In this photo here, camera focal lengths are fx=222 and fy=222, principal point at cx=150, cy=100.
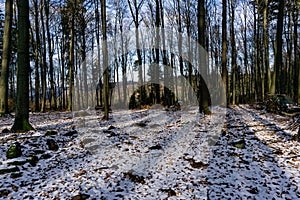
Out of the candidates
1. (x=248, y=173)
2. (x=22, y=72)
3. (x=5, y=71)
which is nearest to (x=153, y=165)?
(x=248, y=173)

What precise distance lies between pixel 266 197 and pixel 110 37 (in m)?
31.1

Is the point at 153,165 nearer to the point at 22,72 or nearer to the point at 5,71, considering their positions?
the point at 22,72

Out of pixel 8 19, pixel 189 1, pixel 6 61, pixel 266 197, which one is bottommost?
pixel 266 197

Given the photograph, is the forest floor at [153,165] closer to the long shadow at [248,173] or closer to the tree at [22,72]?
the long shadow at [248,173]

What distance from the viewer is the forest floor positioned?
15.4 ft

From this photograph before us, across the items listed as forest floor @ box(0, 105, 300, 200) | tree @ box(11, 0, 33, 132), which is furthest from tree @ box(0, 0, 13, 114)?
forest floor @ box(0, 105, 300, 200)

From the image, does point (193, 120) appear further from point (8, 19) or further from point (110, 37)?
point (110, 37)

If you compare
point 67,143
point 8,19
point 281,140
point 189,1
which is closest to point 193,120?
point 281,140

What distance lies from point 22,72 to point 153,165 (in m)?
5.70

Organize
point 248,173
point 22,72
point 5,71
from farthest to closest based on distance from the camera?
point 5,71
point 22,72
point 248,173

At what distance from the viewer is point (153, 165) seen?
609 centimetres

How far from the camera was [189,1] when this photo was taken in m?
26.5

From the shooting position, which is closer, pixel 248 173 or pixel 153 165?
pixel 248 173

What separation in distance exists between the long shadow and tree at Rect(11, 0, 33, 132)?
6605 mm
